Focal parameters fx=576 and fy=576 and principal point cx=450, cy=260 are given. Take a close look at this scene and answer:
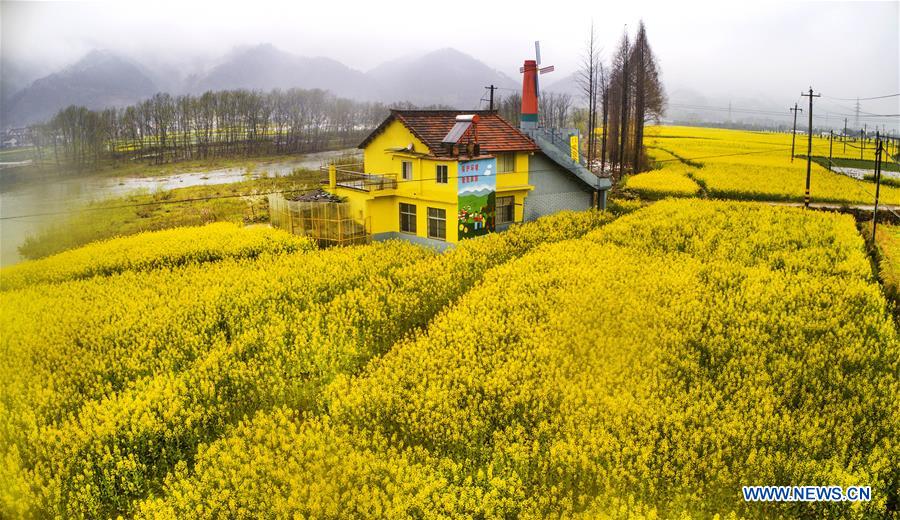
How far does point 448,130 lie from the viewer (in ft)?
64.5

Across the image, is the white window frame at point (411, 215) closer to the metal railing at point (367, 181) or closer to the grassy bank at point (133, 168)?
the metal railing at point (367, 181)

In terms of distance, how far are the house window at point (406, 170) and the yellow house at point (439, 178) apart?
35 millimetres

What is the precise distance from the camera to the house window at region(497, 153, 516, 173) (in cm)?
2017

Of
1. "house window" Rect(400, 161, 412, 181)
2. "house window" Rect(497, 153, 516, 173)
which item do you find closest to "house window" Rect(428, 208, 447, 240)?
"house window" Rect(400, 161, 412, 181)

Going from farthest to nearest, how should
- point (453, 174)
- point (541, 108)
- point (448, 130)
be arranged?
point (541, 108) → point (448, 130) → point (453, 174)

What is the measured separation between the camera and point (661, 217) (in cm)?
2173

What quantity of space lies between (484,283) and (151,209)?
10.8m

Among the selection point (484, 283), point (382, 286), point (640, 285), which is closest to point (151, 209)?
point (382, 286)

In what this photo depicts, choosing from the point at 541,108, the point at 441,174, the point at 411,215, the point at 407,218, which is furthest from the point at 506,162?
the point at 541,108

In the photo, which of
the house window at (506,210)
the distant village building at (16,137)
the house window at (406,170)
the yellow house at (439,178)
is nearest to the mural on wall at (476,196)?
the yellow house at (439,178)

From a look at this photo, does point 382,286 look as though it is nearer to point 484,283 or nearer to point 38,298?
point 484,283

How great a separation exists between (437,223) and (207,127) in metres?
13.9

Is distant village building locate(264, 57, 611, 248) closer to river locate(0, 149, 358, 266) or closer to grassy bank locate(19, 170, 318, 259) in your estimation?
grassy bank locate(19, 170, 318, 259)

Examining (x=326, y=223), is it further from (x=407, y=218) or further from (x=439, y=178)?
(x=439, y=178)
